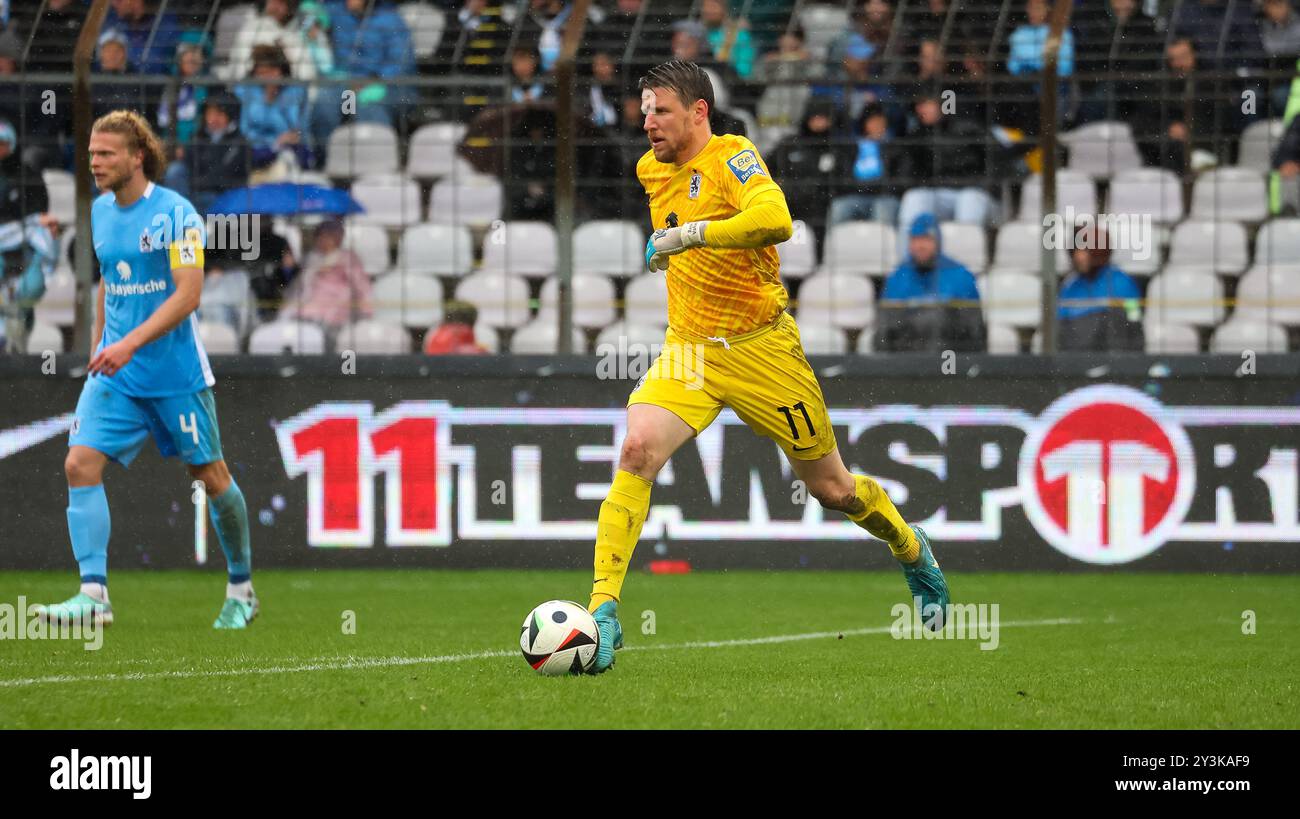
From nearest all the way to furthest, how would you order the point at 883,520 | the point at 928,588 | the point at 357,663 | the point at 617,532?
the point at 617,532, the point at 357,663, the point at 883,520, the point at 928,588

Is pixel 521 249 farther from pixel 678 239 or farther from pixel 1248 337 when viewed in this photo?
pixel 678 239

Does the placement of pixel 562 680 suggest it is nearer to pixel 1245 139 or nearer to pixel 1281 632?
pixel 1281 632

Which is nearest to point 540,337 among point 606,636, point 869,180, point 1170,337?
point 869,180

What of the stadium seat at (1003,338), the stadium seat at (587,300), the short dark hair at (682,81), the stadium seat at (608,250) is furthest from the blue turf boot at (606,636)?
the stadium seat at (1003,338)

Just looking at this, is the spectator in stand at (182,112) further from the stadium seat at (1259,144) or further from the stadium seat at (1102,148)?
the stadium seat at (1259,144)

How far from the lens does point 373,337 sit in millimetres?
10930

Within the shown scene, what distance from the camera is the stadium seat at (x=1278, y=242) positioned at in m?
10.9

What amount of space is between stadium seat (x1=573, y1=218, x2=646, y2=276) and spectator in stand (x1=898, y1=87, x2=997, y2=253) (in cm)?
166

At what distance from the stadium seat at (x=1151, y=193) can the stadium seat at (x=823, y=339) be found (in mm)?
1912

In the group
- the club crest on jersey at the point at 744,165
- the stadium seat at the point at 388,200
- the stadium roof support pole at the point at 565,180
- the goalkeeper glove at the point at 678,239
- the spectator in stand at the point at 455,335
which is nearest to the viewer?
the goalkeeper glove at the point at 678,239

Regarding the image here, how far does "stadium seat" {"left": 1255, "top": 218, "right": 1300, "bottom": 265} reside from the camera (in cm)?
1092

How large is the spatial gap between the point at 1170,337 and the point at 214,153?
598 centimetres

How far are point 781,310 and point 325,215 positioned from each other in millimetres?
4998

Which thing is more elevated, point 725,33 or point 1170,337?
point 725,33
